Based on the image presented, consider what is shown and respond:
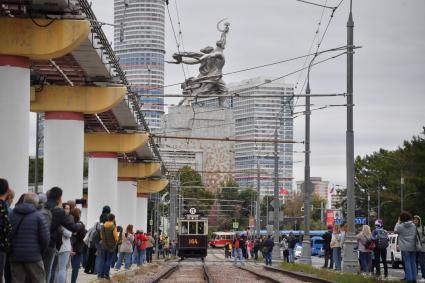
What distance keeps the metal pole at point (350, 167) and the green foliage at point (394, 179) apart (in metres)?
50.9

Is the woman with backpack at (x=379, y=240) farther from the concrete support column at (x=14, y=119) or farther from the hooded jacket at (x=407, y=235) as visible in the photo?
the concrete support column at (x=14, y=119)

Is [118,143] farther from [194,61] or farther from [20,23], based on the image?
[194,61]

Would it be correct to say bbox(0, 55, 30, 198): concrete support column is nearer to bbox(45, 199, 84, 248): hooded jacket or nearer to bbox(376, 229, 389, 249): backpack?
bbox(45, 199, 84, 248): hooded jacket

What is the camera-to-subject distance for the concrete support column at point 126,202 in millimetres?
63000

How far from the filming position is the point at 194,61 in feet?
361

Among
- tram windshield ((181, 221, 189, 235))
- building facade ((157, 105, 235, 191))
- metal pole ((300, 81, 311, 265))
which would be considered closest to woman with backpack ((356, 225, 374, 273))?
metal pole ((300, 81, 311, 265))

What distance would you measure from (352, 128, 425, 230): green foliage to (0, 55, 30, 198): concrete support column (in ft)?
189

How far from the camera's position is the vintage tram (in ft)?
A: 241

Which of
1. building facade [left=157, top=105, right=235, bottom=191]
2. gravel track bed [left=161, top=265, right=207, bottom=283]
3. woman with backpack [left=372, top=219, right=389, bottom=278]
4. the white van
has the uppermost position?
building facade [left=157, top=105, right=235, bottom=191]

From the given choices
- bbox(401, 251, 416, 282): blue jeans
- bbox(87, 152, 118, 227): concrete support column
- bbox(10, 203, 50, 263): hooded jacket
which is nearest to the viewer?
bbox(10, 203, 50, 263): hooded jacket

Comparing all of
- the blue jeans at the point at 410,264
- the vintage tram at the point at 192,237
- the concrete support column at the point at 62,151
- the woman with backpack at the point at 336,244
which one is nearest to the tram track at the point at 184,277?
the woman with backpack at the point at 336,244

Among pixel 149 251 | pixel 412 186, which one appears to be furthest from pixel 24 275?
pixel 412 186

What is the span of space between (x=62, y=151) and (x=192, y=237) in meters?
39.1

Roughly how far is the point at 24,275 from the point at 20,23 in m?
13.5
